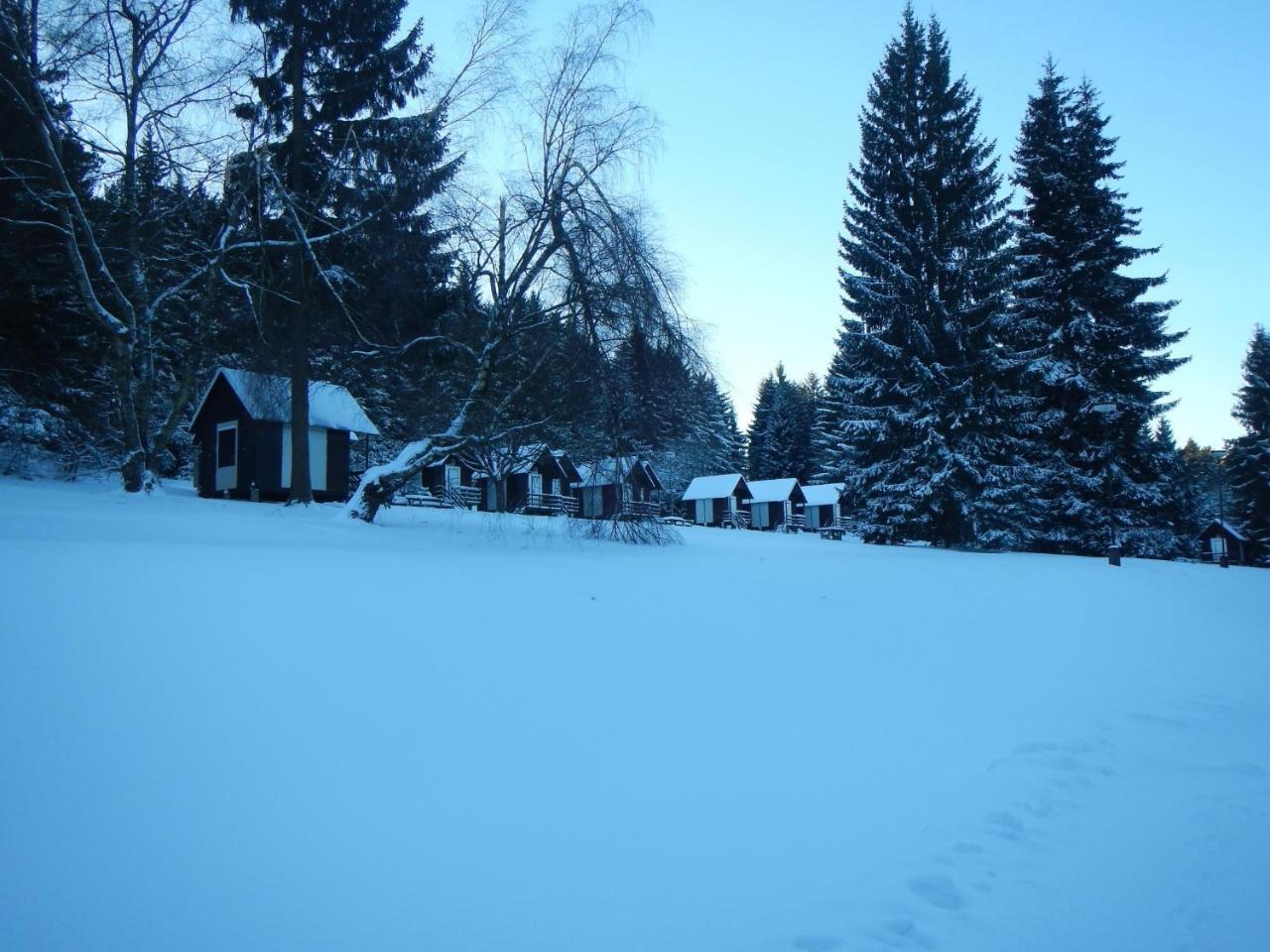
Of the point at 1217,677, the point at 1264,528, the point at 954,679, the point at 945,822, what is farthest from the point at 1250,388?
the point at 945,822

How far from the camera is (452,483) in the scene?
37.0 meters

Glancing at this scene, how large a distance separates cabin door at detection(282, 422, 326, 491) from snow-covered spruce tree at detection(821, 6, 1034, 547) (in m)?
16.7

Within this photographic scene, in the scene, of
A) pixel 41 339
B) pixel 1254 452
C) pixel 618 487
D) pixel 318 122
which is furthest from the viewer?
pixel 1254 452

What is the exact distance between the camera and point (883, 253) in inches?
875

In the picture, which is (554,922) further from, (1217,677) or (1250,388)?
(1250,388)

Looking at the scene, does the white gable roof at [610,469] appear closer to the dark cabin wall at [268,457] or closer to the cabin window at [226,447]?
the dark cabin wall at [268,457]

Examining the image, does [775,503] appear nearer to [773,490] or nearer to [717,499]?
[773,490]

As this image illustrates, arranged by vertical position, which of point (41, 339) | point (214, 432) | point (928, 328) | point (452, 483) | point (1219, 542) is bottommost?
point (1219, 542)

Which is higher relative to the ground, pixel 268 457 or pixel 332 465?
pixel 268 457

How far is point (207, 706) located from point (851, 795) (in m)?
3.18

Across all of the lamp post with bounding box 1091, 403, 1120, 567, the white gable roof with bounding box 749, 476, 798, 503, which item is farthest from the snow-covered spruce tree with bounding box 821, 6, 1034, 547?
the white gable roof with bounding box 749, 476, 798, 503

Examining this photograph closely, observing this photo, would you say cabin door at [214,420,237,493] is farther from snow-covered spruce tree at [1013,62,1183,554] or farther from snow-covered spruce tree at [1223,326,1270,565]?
snow-covered spruce tree at [1223,326,1270,565]

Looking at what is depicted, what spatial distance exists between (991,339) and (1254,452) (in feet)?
76.8

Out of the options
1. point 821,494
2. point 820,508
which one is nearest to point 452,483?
point 821,494
